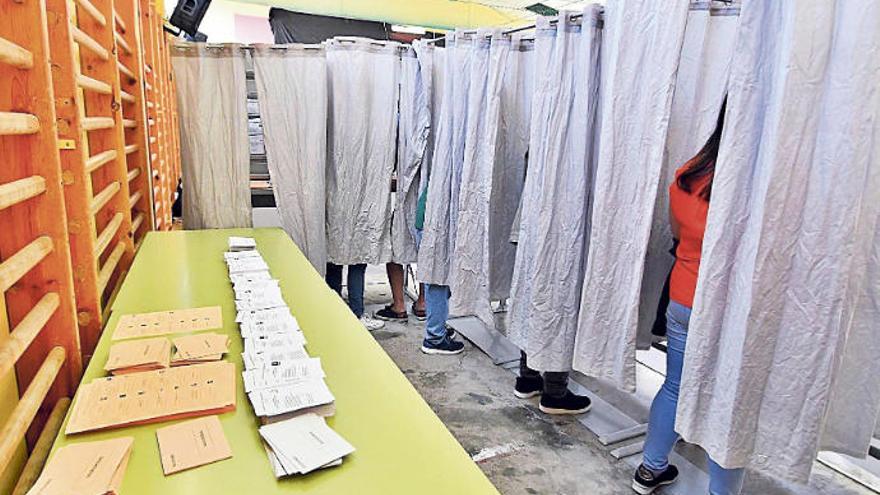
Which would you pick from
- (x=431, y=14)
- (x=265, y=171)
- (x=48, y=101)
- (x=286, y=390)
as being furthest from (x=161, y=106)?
(x=431, y=14)

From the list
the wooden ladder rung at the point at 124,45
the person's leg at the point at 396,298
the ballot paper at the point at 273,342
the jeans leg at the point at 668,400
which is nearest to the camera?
the ballot paper at the point at 273,342

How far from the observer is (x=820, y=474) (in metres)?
2.09

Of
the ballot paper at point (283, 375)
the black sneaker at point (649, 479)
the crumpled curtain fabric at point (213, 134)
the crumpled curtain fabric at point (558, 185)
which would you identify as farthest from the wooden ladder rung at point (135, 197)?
the black sneaker at point (649, 479)

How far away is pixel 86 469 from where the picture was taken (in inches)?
30.3

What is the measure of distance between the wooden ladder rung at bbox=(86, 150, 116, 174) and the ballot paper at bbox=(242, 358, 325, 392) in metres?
0.63

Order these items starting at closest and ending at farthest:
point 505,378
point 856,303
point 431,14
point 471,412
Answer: point 856,303 < point 471,412 < point 505,378 < point 431,14

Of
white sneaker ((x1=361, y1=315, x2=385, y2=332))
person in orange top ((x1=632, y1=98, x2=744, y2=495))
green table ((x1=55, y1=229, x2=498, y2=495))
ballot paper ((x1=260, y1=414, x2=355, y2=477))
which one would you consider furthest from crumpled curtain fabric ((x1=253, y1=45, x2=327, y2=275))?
ballot paper ((x1=260, y1=414, x2=355, y2=477))

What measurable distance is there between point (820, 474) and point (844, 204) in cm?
132

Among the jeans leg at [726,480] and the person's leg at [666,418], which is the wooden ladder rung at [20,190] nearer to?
the person's leg at [666,418]

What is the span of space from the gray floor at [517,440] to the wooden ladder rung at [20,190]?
169 centimetres

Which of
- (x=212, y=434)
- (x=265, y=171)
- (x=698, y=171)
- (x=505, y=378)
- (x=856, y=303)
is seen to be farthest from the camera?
(x=265, y=171)

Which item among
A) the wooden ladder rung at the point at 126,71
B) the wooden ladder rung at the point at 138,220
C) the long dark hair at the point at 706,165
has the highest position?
the wooden ladder rung at the point at 126,71

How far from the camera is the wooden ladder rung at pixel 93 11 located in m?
1.34

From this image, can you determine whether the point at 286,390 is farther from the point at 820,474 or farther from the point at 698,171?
the point at 820,474
